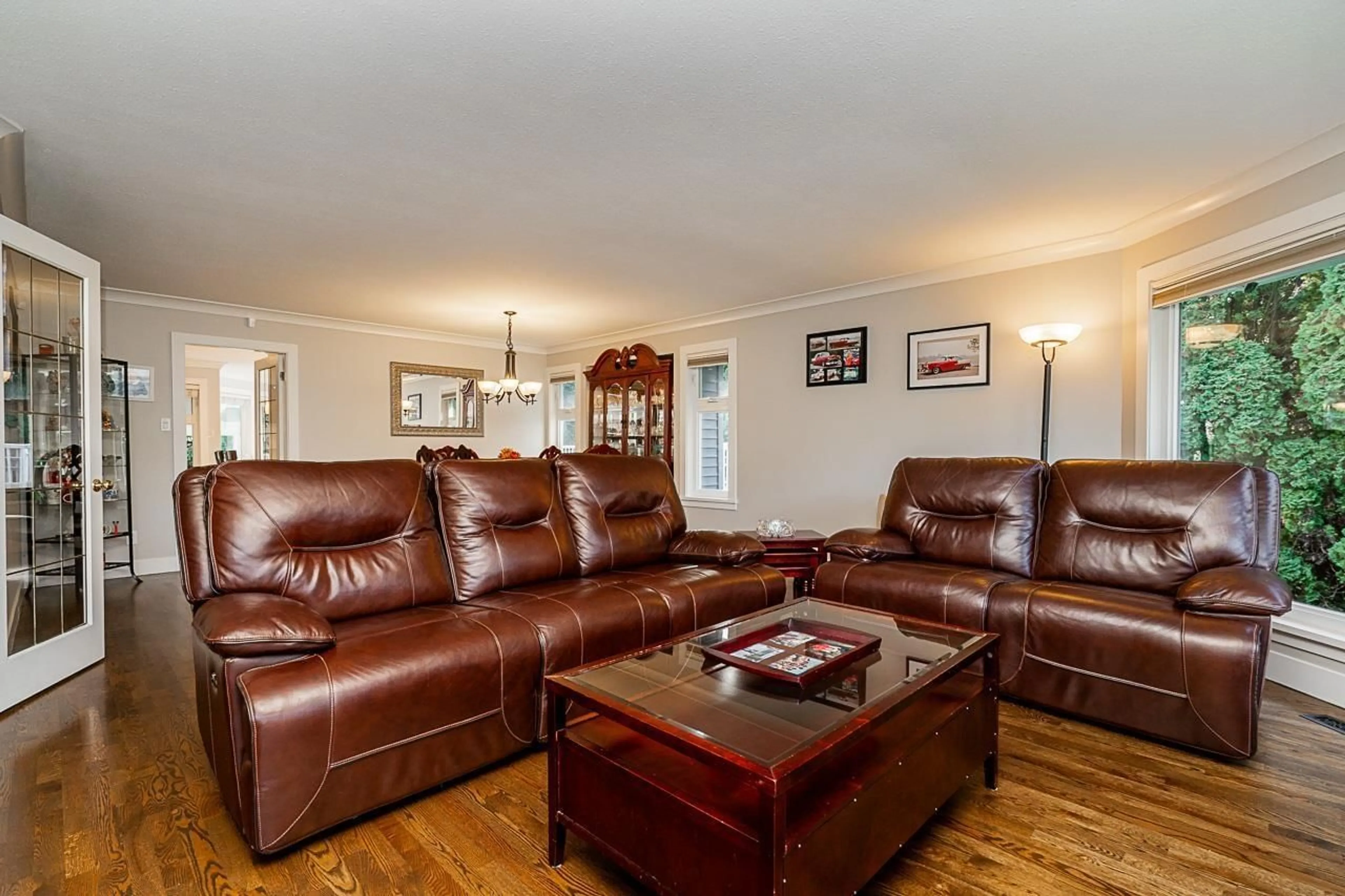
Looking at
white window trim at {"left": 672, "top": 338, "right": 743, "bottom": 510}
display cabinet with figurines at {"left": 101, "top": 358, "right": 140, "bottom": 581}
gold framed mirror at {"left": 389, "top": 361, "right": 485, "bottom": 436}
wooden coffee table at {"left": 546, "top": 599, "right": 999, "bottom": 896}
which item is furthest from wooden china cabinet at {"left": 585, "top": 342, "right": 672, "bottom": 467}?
wooden coffee table at {"left": 546, "top": 599, "right": 999, "bottom": 896}

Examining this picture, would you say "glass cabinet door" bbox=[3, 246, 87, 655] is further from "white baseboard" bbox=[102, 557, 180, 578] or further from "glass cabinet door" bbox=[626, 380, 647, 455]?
"glass cabinet door" bbox=[626, 380, 647, 455]

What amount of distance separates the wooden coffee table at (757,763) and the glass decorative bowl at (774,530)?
6.49ft

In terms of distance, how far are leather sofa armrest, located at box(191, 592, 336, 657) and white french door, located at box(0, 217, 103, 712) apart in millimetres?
1658

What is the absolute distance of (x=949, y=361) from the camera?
4480mm

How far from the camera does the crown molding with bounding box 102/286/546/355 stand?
5180mm

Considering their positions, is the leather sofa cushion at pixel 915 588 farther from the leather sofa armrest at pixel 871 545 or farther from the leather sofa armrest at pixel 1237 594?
the leather sofa armrest at pixel 1237 594

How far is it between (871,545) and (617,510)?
4.43ft

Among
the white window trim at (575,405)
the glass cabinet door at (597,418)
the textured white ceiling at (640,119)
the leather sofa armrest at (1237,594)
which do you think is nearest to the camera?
the textured white ceiling at (640,119)

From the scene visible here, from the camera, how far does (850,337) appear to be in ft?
16.5

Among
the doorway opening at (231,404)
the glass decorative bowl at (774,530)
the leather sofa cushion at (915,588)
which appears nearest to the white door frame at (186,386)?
the doorway opening at (231,404)

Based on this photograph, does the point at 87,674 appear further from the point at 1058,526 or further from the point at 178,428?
the point at 1058,526

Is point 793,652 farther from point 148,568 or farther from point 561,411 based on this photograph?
point 561,411

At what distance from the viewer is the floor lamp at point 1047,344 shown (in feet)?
12.0

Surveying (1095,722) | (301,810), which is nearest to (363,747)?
(301,810)
